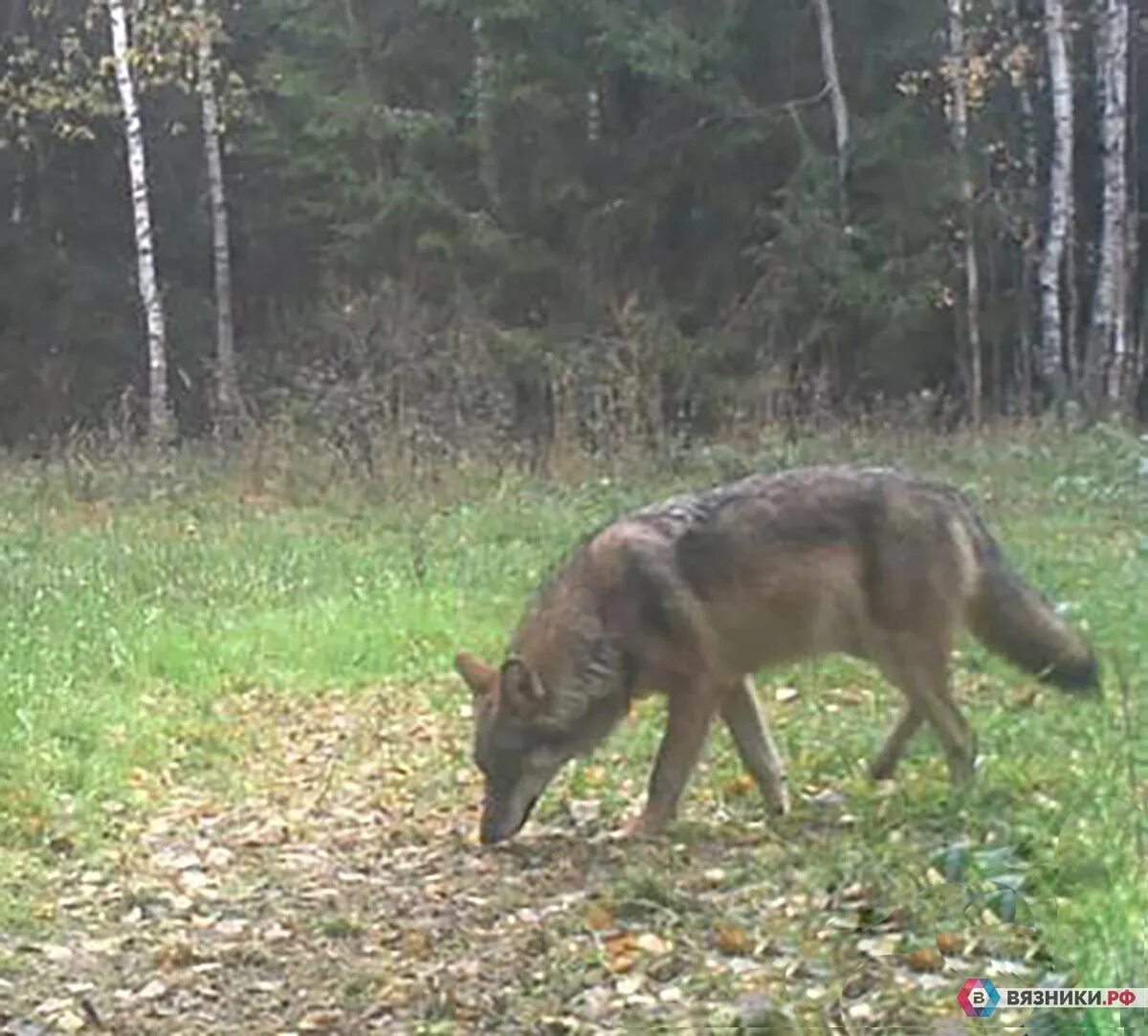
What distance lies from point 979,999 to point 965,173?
71.1ft

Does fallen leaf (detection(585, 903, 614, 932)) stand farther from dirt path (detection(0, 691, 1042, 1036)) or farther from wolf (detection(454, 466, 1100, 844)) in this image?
wolf (detection(454, 466, 1100, 844))

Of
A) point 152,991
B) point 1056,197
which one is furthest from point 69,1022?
point 1056,197

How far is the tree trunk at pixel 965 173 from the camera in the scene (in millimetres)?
25641

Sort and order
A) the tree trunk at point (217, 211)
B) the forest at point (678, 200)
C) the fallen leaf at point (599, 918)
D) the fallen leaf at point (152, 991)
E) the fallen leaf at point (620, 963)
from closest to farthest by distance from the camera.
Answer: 1. the fallen leaf at point (620, 963)
2. the fallen leaf at point (152, 991)
3. the fallen leaf at point (599, 918)
4. the forest at point (678, 200)
5. the tree trunk at point (217, 211)

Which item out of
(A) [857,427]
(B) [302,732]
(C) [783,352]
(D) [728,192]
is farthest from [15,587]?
(D) [728,192]

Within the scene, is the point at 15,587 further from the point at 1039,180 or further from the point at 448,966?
the point at 1039,180

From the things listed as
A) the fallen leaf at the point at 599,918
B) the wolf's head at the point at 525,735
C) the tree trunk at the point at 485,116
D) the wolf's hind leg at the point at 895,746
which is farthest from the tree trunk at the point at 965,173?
the fallen leaf at the point at 599,918

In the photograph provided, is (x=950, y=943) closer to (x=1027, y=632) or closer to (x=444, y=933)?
(x=444, y=933)

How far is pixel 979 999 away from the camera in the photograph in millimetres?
4906

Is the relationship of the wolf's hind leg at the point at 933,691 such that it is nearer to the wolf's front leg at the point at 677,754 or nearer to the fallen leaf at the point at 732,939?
the wolf's front leg at the point at 677,754

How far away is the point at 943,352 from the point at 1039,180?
2510mm

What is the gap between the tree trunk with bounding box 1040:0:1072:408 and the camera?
24.3 metres

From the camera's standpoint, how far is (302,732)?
9867 mm

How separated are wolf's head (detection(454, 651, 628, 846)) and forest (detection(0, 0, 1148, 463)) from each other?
14087 millimetres
